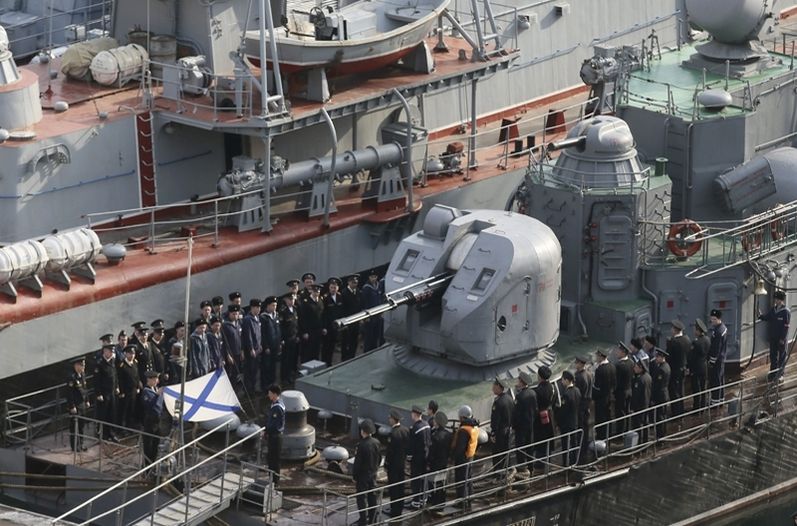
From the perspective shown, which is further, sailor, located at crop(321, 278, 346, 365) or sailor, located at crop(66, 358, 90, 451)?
sailor, located at crop(321, 278, 346, 365)

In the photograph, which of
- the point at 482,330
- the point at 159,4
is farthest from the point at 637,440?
the point at 159,4

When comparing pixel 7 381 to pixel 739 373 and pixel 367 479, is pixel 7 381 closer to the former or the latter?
pixel 367 479

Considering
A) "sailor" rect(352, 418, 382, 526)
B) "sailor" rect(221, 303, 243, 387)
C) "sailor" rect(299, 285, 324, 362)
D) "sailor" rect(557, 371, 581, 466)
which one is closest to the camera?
"sailor" rect(352, 418, 382, 526)

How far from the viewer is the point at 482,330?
26562 millimetres

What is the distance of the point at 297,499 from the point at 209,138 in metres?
7.26

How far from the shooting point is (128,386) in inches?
1051

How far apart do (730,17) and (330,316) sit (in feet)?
23.5

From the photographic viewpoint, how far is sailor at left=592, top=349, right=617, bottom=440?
87.5 feet

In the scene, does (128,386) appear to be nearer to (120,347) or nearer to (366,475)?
(120,347)

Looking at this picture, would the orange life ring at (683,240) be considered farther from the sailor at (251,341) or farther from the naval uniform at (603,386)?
the sailor at (251,341)

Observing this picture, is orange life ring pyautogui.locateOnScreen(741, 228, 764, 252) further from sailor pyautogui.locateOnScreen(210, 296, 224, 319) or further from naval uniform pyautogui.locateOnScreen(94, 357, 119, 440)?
naval uniform pyautogui.locateOnScreen(94, 357, 119, 440)

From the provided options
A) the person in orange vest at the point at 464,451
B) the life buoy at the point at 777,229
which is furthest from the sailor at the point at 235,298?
the life buoy at the point at 777,229

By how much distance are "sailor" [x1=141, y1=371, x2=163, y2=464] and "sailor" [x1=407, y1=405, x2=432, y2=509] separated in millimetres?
3142

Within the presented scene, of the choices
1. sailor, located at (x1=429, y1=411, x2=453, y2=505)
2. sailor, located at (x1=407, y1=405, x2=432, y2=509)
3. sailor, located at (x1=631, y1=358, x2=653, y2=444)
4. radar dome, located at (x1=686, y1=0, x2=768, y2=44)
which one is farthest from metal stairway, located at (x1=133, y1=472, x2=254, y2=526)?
radar dome, located at (x1=686, y1=0, x2=768, y2=44)
